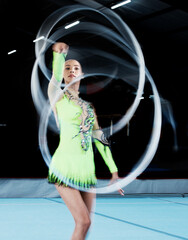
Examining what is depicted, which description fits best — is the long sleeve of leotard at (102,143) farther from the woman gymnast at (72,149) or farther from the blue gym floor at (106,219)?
the blue gym floor at (106,219)

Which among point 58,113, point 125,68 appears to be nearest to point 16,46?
point 125,68

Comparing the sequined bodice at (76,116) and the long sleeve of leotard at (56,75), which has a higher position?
the long sleeve of leotard at (56,75)

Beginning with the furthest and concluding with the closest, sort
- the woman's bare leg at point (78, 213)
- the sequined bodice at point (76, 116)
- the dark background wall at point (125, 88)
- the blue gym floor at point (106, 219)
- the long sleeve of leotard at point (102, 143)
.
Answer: the dark background wall at point (125, 88) → the blue gym floor at point (106, 219) → the long sleeve of leotard at point (102, 143) → the sequined bodice at point (76, 116) → the woman's bare leg at point (78, 213)

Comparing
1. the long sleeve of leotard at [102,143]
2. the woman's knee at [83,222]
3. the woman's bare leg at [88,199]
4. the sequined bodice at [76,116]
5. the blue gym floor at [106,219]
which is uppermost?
the sequined bodice at [76,116]

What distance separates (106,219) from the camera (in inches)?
220

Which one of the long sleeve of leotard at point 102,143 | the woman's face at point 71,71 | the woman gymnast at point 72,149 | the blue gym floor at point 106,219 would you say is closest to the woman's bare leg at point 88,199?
the woman gymnast at point 72,149

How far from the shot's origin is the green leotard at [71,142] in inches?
110

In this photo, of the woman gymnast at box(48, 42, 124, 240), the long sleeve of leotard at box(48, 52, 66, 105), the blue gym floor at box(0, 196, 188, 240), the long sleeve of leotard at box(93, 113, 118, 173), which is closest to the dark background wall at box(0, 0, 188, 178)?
the blue gym floor at box(0, 196, 188, 240)

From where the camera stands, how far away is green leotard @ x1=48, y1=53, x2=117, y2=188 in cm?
279

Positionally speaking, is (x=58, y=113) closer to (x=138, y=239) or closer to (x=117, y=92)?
(x=138, y=239)

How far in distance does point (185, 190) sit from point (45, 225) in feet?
13.5

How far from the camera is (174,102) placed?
19.2m

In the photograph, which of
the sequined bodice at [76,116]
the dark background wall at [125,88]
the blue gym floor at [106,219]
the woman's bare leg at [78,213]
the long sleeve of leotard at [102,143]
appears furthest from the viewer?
the dark background wall at [125,88]

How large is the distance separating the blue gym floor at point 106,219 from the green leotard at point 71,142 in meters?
1.86
